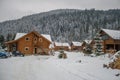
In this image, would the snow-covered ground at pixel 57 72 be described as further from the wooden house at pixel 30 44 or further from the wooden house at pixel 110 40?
the wooden house at pixel 30 44

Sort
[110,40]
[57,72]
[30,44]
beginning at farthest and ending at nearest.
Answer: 1. [30,44]
2. [110,40]
3. [57,72]

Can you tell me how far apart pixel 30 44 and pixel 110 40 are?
21577 mm

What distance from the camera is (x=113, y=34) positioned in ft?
154

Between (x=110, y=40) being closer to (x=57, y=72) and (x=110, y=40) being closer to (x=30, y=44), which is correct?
(x=30, y=44)

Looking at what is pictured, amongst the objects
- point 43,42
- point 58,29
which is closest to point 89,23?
point 58,29

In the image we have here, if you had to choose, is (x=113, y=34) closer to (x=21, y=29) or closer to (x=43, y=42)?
(x=43, y=42)

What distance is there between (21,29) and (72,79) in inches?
7382

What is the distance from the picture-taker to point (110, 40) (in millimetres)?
46312

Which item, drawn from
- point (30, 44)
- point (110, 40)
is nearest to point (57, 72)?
point (110, 40)

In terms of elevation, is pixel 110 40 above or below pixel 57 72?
above

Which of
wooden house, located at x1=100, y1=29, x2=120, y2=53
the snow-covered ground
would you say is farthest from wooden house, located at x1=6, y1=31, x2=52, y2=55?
the snow-covered ground

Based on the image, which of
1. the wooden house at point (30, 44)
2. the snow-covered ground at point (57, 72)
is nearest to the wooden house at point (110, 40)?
the wooden house at point (30, 44)

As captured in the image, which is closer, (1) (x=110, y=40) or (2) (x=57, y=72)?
(2) (x=57, y=72)

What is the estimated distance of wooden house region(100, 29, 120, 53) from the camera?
1781 inches
